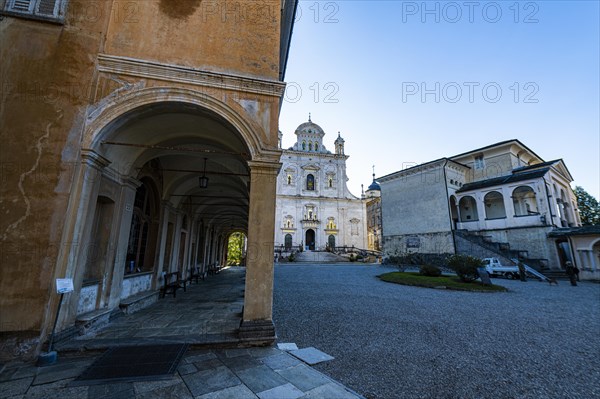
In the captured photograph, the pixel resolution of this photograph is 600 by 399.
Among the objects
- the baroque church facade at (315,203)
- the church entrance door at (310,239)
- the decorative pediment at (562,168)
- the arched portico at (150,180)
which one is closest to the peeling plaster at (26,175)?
the arched portico at (150,180)

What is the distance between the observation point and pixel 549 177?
20.8 meters

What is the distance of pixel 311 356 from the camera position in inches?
165

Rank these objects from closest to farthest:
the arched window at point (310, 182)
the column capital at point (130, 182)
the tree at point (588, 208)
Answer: the column capital at point (130, 182) → the tree at point (588, 208) → the arched window at point (310, 182)

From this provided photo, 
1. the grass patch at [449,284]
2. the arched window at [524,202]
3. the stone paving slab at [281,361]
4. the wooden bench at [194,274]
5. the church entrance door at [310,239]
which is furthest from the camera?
the church entrance door at [310,239]

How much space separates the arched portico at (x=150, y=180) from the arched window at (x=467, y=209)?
26.2m

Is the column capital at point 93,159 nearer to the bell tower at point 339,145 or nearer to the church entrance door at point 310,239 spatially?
the church entrance door at point 310,239

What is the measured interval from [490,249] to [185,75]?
23.8m

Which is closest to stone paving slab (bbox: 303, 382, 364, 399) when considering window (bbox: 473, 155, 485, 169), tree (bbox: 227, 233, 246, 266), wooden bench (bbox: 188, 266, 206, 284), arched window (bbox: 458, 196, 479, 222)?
wooden bench (bbox: 188, 266, 206, 284)

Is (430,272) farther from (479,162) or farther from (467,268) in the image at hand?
(479,162)

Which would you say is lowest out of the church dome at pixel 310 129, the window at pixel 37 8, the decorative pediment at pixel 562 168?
the window at pixel 37 8

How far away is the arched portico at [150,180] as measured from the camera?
4.74 m

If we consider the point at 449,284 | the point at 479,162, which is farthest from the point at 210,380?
the point at 479,162

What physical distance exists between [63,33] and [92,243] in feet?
14.9

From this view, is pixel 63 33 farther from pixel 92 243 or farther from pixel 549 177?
pixel 549 177
